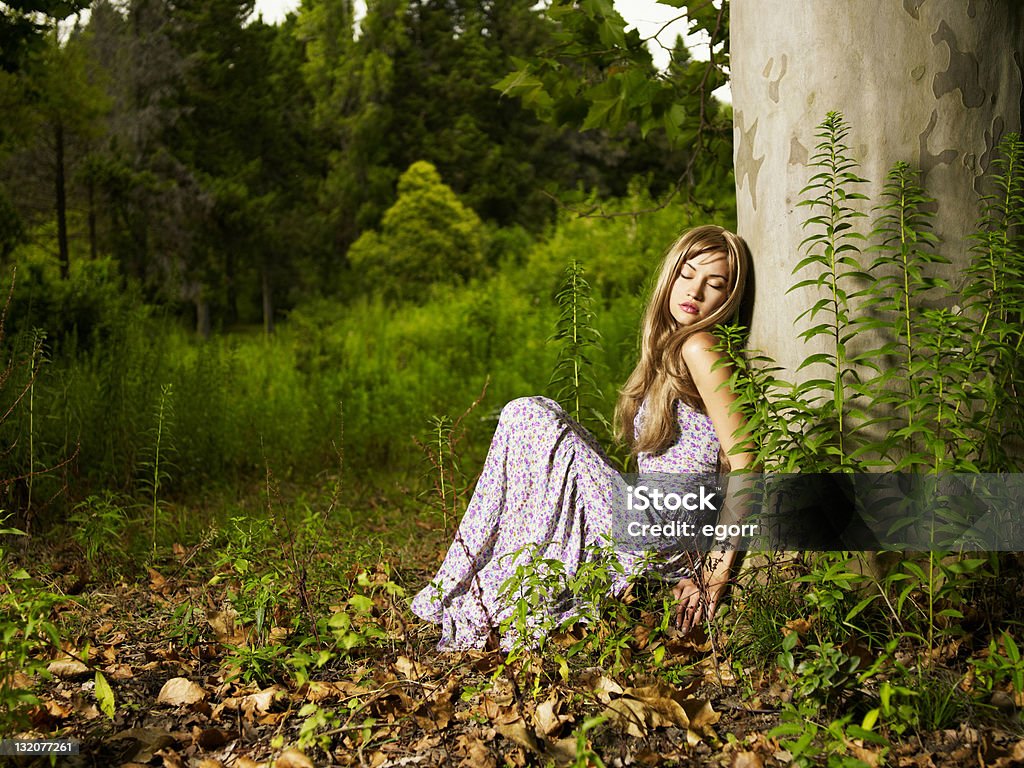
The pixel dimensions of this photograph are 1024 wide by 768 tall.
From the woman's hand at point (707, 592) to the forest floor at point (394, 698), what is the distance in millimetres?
72

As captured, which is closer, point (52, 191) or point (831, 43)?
point (831, 43)

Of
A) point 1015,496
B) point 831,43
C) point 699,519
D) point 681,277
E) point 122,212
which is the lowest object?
point 699,519

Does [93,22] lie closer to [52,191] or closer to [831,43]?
[52,191]

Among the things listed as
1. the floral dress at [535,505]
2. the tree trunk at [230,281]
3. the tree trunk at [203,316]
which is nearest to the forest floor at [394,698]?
the floral dress at [535,505]

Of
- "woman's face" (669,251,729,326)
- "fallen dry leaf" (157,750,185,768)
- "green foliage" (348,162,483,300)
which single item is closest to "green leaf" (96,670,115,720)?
"fallen dry leaf" (157,750,185,768)

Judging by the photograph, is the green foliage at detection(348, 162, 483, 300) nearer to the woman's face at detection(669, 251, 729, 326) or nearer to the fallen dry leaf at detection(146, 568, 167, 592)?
the fallen dry leaf at detection(146, 568, 167, 592)

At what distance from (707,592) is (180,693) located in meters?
1.53

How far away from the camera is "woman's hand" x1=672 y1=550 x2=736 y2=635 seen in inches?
101

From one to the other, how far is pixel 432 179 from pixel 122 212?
243 inches

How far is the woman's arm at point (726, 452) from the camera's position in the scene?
255cm

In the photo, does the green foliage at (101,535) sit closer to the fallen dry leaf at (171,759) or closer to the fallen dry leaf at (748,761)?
the fallen dry leaf at (171,759)

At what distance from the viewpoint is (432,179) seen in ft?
59.1

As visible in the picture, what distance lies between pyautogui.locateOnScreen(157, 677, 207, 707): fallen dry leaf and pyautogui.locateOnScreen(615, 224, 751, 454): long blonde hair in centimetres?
160

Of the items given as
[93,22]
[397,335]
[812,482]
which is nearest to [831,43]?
[812,482]
